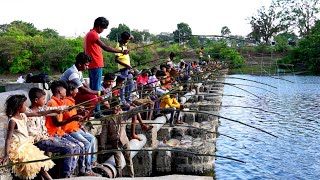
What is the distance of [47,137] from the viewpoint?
4641mm

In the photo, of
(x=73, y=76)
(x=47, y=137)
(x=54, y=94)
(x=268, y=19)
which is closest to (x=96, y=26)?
(x=73, y=76)

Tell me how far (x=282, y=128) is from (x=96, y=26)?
33.8ft

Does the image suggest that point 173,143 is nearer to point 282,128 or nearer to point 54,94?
point 54,94

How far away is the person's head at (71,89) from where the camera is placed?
5531 mm

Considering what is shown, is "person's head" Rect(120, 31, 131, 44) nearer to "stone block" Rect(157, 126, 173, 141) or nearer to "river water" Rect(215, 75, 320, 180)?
"river water" Rect(215, 75, 320, 180)

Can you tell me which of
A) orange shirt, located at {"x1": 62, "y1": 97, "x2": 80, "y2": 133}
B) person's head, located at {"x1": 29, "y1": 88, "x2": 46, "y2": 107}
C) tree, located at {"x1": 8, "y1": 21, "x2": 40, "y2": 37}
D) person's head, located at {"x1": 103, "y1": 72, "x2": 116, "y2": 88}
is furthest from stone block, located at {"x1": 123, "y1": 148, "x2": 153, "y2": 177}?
tree, located at {"x1": 8, "y1": 21, "x2": 40, "y2": 37}

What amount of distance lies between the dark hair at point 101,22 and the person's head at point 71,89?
1187 mm

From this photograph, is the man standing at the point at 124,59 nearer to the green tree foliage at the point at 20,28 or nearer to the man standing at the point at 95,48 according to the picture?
the man standing at the point at 95,48

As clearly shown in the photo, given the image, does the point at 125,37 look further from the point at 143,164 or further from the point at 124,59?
the point at 143,164

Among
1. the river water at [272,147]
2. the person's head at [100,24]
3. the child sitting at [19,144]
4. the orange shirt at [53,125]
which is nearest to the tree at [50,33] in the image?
the river water at [272,147]

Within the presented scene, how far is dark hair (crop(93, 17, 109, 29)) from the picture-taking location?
251 inches

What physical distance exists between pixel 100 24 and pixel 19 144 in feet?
9.14

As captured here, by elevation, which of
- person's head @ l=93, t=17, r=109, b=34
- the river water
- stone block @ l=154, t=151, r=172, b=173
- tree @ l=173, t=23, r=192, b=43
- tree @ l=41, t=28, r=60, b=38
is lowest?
the river water

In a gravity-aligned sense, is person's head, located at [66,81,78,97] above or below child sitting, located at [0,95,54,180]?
above
